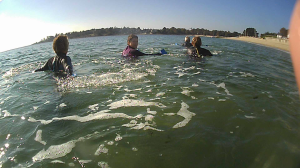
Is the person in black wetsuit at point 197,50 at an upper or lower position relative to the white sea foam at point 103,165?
upper

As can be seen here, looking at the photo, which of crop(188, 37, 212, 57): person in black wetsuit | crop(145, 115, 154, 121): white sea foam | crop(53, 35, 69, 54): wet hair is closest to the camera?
crop(145, 115, 154, 121): white sea foam

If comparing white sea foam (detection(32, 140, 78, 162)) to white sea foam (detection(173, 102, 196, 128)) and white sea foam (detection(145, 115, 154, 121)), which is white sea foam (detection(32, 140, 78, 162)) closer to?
white sea foam (detection(145, 115, 154, 121))

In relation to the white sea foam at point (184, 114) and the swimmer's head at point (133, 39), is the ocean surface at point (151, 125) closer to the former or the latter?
the white sea foam at point (184, 114)

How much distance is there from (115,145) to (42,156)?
42.1 inches

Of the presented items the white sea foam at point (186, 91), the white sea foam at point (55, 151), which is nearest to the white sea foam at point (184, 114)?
the white sea foam at point (186, 91)

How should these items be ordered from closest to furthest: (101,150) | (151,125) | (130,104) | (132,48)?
(101,150) < (151,125) < (130,104) < (132,48)

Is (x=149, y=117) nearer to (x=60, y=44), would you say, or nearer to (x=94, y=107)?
(x=94, y=107)

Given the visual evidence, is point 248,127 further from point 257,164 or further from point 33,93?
point 33,93

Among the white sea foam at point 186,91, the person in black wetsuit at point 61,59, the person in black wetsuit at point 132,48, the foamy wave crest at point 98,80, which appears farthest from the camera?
the person in black wetsuit at point 132,48

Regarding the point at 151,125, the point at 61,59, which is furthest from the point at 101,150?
the point at 61,59

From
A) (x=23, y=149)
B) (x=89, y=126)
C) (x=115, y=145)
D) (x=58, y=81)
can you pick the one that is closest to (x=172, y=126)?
(x=115, y=145)

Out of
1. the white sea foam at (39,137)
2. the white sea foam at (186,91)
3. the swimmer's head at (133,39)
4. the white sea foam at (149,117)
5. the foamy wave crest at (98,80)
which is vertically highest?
the swimmer's head at (133,39)

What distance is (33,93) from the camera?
507cm

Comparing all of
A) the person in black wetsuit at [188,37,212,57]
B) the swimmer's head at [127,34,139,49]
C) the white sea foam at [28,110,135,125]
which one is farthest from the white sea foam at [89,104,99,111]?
the person in black wetsuit at [188,37,212,57]
